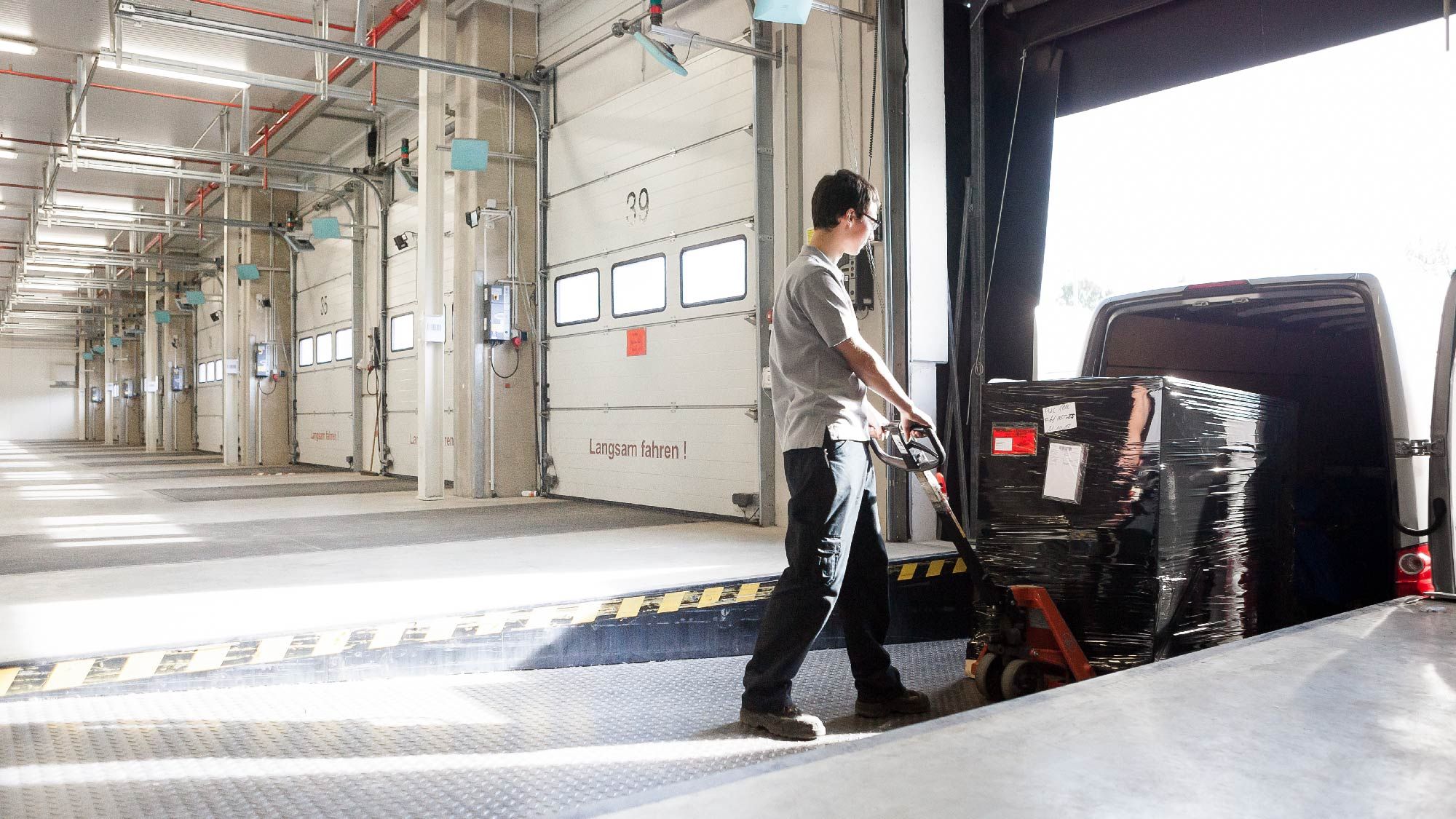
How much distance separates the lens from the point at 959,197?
6.29 metres

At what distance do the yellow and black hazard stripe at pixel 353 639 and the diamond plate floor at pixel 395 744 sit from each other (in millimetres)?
129

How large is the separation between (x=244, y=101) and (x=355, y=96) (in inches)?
102

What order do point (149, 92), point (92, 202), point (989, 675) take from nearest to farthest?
point (989, 675), point (149, 92), point (92, 202)

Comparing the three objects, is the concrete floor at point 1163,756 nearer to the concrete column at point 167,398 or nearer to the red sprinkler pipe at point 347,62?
the red sprinkler pipe at point 347,62

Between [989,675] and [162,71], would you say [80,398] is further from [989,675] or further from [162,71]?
[989,675]

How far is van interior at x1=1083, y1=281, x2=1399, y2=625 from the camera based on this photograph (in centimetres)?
430

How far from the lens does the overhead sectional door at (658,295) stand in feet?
26.0

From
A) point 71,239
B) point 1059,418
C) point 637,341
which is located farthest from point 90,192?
point 1059,418

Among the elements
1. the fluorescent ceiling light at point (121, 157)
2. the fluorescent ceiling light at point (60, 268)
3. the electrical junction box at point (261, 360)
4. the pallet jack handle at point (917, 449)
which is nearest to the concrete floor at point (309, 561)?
the pallet jack handle at point (917, 449)

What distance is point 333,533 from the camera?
23.0 feet

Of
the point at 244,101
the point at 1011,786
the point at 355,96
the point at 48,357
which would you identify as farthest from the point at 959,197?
the point at 48,357

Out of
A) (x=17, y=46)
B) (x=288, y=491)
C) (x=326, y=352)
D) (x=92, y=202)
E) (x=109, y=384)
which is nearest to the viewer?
(x=17, y=46)

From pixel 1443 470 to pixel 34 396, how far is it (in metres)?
48.2

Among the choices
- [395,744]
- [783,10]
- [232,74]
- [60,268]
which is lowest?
[395,744]
